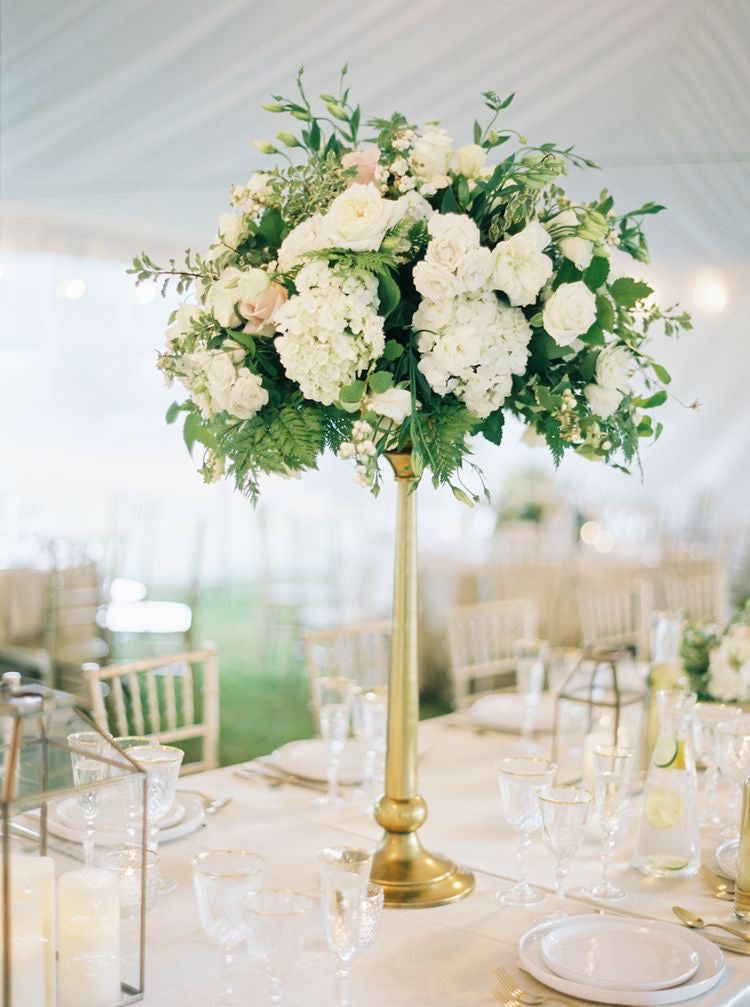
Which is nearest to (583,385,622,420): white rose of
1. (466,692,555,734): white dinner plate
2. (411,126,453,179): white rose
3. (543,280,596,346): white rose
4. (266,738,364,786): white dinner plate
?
(543,280,596,346): white rose

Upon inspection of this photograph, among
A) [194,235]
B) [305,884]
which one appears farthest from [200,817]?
[194,235]

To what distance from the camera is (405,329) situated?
1.71 m

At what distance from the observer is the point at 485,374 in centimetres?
164

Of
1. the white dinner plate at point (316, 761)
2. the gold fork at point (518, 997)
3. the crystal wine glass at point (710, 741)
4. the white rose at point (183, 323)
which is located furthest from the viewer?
the white dinner plate at point (316, 761)

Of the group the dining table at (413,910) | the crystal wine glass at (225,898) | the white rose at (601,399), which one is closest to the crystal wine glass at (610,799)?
the dining table at (413,910)

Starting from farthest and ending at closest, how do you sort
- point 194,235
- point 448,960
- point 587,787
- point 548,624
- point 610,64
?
point 548,624, point 194,235, point 610,64, point 587,787, point 448,960

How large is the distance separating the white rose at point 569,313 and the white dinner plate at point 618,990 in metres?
0.83

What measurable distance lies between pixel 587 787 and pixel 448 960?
80cm

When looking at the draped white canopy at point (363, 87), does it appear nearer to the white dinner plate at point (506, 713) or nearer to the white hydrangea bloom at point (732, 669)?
the white hydrangea bloom at point (732, 669)

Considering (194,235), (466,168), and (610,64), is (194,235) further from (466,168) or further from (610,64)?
(466,168)

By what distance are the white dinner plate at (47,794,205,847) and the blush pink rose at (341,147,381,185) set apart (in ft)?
3.58

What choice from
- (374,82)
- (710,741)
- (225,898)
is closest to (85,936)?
(225,898)

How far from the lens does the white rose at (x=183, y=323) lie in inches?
70.8

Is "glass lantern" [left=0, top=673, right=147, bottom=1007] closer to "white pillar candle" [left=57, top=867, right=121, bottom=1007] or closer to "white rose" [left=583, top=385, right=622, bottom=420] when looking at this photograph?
"white pillar candle" [left=57, top=867, right=121, bottom=1007]
